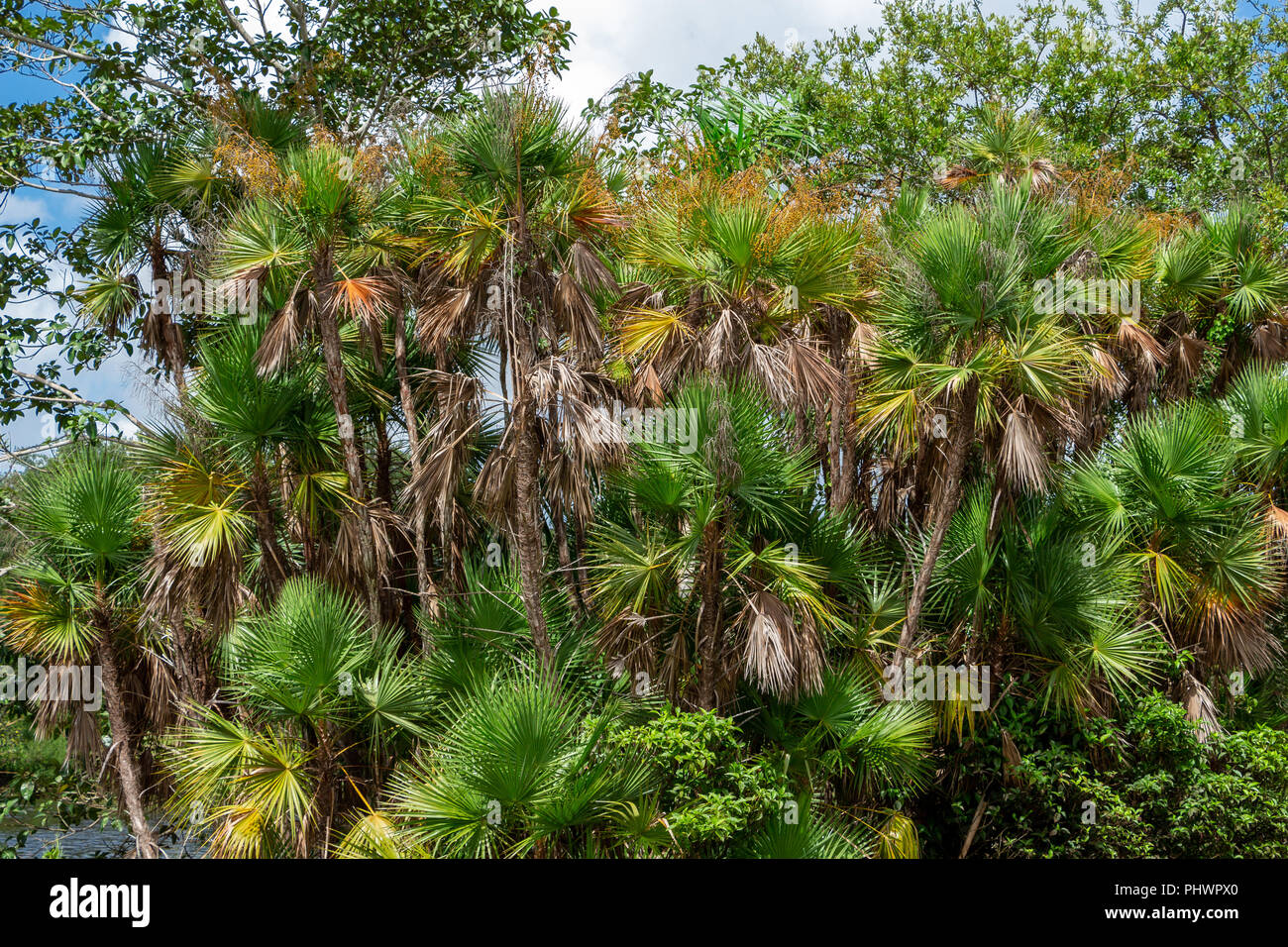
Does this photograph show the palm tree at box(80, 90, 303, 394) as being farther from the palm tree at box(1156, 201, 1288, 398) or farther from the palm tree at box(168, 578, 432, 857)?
the palm tree at box(1156, 201, 1288, 398)

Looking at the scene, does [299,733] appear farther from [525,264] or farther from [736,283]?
[736,283]

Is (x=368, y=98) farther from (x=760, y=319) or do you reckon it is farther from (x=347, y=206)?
(x=760, y=319)

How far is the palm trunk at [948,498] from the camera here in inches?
437

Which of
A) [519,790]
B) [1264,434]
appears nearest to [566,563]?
[519,790]

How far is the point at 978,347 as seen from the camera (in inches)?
435

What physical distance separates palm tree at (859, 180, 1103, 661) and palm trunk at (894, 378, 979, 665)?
1cm

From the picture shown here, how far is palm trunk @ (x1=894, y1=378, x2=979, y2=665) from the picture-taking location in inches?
437

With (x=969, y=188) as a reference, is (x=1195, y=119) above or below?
above

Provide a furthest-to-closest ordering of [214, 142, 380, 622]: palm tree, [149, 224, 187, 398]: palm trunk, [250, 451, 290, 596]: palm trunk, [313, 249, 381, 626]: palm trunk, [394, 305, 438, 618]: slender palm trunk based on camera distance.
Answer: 1. [149, 224, 187, 398]: palm trunk
2. [313, 249, 381, 626]: palm trunk
3. [250, 451, 290, 596]: palm trunk
4. [214, 142, 380, 622]: palm tree
5. [394, 305, 438, 618]: slender palm trunk

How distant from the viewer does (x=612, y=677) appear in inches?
451

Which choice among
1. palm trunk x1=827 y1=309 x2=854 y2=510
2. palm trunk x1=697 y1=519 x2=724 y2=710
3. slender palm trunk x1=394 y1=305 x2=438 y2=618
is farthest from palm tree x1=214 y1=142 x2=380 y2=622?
palm trunk x1=827 y1=309 x2=854 y2=510

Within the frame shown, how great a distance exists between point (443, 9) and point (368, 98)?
177 cm

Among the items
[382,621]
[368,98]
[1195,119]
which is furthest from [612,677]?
[1195,119]

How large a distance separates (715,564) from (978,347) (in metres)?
3.31
